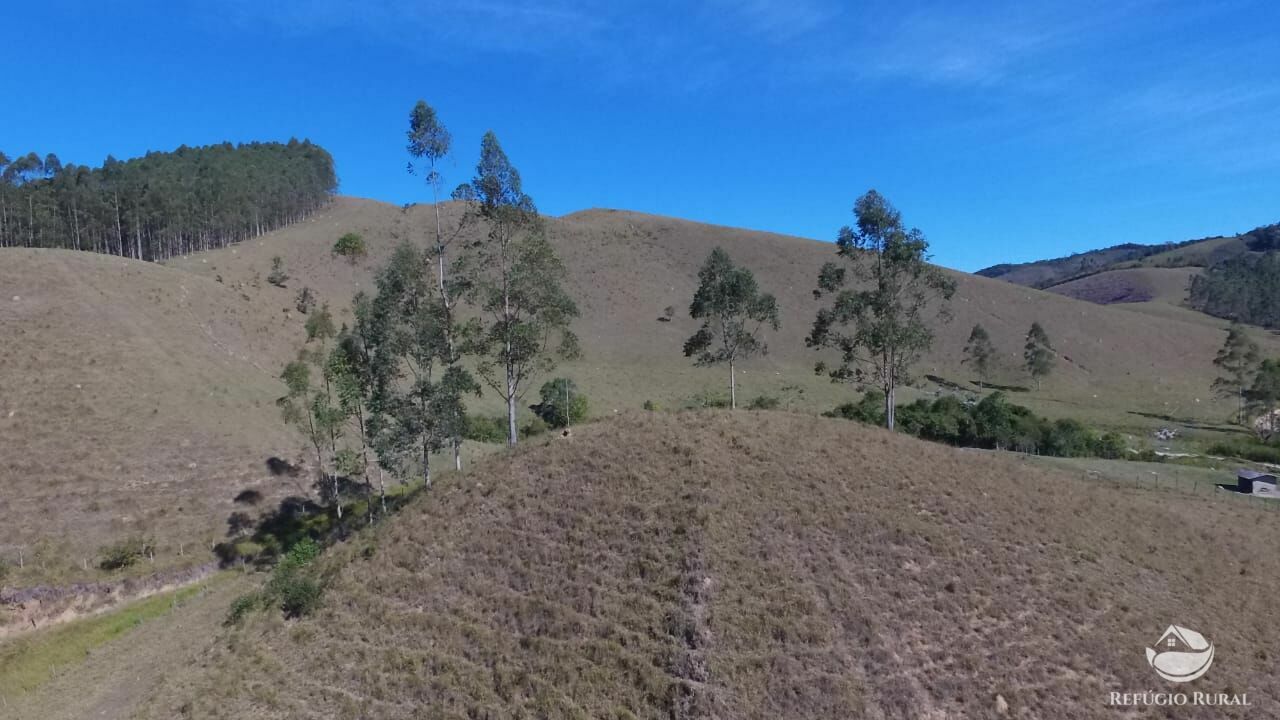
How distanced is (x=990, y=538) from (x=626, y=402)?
5099cm

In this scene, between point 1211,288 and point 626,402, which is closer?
point 626,402

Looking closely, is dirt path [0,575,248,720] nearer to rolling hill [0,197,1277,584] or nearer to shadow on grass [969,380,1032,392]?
rolling hill [0,197,1277,584]

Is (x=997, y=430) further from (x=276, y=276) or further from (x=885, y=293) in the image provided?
(x=276, y=276)

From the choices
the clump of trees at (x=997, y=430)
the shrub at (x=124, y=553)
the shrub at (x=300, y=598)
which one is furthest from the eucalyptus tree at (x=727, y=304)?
the shrub at (x=124, y=553)

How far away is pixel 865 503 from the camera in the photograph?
21.9 meters

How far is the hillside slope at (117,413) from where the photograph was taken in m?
35.7

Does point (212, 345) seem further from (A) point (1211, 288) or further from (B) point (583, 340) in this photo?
(A) point (1211, 288)

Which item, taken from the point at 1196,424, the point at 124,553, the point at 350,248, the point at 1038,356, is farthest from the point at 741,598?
the point at 350,248

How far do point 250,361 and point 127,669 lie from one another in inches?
1584

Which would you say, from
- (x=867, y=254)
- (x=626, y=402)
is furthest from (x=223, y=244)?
(x=867, y=254)

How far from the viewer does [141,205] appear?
96.7 metres

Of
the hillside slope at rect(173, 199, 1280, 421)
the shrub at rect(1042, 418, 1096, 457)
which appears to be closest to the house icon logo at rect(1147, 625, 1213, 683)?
the shrub at rect(1042, 418, 1096, 457)

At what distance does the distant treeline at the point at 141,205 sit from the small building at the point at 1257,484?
12668cm

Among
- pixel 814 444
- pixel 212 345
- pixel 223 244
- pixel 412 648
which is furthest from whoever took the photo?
pixel 223 244
